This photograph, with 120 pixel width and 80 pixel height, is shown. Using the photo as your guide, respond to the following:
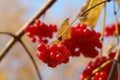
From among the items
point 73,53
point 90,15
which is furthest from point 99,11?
point 73,53

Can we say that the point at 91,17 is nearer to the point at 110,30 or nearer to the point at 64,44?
the point at 64,44

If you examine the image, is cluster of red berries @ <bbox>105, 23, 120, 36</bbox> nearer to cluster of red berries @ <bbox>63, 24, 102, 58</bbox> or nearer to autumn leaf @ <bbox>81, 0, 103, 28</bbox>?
autumn leaf @ <bbox>81, 0, 103, 28</bbox>

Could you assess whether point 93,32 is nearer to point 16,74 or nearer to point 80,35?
point 80,35

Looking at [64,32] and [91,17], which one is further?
[91,17]

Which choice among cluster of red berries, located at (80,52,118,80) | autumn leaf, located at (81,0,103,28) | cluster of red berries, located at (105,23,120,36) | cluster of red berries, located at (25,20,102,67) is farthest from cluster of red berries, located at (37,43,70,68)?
cluster of red berries, located at (105,23,120,36)

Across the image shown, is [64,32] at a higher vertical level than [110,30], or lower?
lower

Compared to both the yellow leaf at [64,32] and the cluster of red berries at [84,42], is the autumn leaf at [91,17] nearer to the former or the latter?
the cluster of red berries at [84,42]

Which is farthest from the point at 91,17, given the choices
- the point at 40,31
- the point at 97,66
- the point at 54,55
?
the point at 54,55
